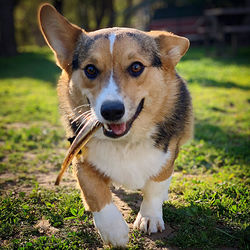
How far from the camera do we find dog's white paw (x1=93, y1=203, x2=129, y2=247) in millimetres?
2297

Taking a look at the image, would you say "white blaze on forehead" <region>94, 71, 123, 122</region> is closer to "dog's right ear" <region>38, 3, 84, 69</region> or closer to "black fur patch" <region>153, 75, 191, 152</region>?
"black fur patch" <region>153, 75, 191, 152</region>

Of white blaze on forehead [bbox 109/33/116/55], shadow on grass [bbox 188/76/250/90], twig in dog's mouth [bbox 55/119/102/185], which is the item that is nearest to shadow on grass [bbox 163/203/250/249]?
twig in dog's mouth [bbox 55/119/102/185]

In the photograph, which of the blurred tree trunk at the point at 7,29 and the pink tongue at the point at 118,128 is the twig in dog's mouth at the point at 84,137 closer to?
the pink tongue at the point at 118,128

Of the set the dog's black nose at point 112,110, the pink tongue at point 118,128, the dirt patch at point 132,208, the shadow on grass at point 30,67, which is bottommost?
the shadow on grass at point 30,67

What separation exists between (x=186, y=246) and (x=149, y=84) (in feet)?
4.37

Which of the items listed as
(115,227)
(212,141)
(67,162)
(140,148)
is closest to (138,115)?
(140,148)

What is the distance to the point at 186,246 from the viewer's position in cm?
234

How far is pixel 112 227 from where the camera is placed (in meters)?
2.31

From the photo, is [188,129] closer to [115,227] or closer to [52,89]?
[115,227]

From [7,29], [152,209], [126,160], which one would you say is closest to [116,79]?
[126,160]

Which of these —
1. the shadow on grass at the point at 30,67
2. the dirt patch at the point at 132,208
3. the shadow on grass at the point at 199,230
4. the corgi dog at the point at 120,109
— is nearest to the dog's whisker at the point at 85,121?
the corgi dog at the point at 120,109

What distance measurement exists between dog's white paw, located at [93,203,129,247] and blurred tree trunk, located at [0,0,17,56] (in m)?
16.0

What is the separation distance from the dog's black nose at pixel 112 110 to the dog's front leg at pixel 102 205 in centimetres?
55

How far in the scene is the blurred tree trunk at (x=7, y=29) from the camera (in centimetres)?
1611
